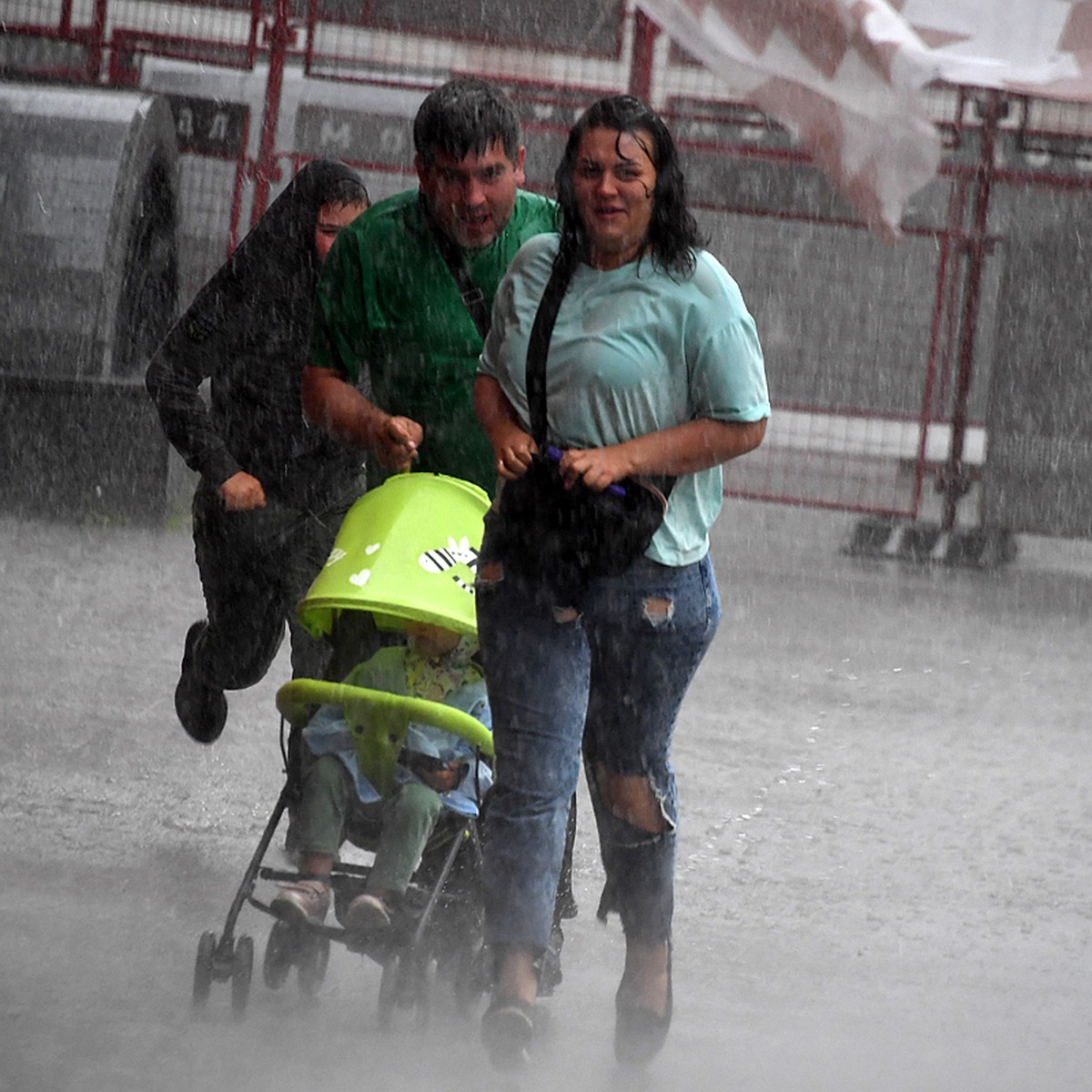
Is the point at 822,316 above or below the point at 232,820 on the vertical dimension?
above

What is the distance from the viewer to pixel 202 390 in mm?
10977

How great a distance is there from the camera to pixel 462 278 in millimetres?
3869

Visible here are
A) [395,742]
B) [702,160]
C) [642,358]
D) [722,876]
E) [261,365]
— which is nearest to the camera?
[642,358]

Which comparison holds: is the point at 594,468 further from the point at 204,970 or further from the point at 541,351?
the point at 204,970

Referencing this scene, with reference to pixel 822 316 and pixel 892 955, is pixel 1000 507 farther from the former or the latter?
pixel 892 955

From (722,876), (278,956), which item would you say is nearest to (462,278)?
(278,956)

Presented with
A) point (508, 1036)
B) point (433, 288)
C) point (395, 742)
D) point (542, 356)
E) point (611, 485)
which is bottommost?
point (508, 1036)

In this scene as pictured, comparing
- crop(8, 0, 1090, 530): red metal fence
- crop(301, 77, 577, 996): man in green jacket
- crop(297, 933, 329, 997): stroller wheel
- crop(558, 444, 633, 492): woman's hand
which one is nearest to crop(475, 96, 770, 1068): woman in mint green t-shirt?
crop(558, 444, 633, 492): woman's hand

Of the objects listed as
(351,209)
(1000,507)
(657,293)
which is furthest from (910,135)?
(657,293)

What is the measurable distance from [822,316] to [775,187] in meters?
4.65

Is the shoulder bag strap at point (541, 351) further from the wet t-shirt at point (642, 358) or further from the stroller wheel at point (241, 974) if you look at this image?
the stroller wheel at point (241, 974)

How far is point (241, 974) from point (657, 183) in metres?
1.69

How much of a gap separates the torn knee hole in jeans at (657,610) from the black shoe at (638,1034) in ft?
2.52

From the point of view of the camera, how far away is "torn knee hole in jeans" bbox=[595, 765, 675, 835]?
12.0ft
